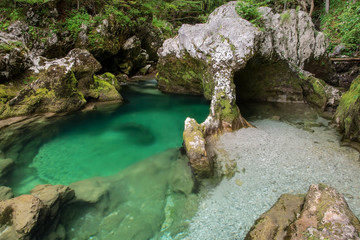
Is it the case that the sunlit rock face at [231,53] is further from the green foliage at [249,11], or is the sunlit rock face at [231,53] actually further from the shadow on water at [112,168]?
the shadow on water at [112,168]

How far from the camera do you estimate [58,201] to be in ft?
11.7

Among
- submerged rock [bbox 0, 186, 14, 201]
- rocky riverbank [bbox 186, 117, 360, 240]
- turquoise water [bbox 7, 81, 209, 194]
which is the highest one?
rocky riverbank [bbox 186, 117, 360, 240]

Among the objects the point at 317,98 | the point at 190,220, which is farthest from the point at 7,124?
the point at 317,98

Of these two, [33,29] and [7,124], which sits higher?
[33,29]

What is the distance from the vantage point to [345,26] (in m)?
12.2

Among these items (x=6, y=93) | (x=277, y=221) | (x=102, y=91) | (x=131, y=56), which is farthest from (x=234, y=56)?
(x=131, y=56)

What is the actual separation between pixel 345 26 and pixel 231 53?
1097 cm

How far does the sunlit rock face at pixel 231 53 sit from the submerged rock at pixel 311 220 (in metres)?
3.05

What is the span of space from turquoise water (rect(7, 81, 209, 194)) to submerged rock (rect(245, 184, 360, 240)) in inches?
140

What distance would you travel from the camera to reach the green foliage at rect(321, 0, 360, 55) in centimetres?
1089

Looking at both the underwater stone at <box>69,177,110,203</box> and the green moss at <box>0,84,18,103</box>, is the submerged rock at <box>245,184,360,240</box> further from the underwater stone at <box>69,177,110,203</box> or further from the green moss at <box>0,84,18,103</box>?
the green moss at <box>0,84,18,103</box>

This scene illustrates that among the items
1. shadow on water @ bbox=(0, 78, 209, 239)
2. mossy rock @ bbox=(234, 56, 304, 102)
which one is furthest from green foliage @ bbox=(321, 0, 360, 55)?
shadow on water @ bbox=(0, 78, 209, 239)

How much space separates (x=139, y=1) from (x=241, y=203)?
1555 cm

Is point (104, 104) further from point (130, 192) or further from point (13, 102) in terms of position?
point (130, 192)
